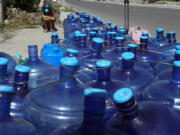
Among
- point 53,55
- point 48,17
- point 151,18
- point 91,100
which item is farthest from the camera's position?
point 151,18

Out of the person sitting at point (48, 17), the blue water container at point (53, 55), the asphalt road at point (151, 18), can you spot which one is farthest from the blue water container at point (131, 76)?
the person sitting at point (48, 17)

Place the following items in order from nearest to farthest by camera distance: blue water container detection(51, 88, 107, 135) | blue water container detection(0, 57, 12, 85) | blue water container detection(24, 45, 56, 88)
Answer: blue water container detection(51, 88, 107, 135), blue water container detection(0, 57, 12, 85), blue water container detection(24, 45, 56, 88)

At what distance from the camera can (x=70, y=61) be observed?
1.02 m

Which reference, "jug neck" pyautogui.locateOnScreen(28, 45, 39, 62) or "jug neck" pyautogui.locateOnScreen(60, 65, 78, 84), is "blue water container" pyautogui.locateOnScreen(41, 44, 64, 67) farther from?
"jug neck" pyautogui.locateOnScreen(60, 65, 78, 84)

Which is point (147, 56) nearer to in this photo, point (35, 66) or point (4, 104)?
point (35, 66)

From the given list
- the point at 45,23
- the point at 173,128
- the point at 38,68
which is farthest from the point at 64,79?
the point at 45,23

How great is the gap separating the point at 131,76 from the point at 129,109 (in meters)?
0.54

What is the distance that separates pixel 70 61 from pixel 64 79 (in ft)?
0.23

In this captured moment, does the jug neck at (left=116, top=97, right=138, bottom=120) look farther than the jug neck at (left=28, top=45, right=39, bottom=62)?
No

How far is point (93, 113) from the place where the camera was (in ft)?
2.45

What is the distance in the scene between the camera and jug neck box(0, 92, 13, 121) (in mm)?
797

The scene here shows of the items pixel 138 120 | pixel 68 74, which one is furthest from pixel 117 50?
pixel 138 120

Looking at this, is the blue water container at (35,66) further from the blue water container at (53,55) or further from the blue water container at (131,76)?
the blue water container at (53,55)

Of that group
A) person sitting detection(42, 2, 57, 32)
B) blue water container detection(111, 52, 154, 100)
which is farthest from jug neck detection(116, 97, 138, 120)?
person sitting detection(42, 2, 57, 32)
